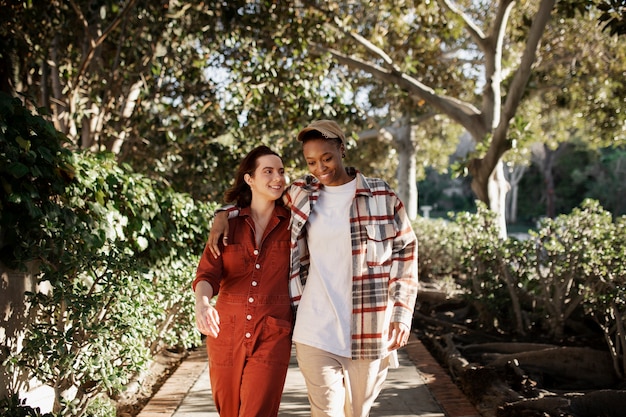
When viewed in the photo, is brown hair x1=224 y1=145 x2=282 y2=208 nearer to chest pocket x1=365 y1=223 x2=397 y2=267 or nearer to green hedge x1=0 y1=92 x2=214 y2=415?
chest pocket x1=365 y1=223 x2=397 y2=267

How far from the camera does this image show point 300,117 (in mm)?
11344

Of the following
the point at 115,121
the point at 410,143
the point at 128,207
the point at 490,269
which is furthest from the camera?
the point at 410,143

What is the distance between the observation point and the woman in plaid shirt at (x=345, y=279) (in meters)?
3.30

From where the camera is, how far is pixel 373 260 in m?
3.34

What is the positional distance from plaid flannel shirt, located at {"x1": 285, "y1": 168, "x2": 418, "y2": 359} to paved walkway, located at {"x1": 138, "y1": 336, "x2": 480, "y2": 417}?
7.50 feet

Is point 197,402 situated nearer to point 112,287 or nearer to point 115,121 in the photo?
point 112,287

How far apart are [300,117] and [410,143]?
12995mm

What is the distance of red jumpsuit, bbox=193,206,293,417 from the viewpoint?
331cm

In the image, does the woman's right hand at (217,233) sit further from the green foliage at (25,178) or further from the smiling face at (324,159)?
the green foliage at (25,178)

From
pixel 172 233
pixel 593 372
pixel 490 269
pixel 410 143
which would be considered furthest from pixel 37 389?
pixel 410 143

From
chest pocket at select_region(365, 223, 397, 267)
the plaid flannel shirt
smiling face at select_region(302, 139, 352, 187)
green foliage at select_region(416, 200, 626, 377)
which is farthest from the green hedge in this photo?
green foliage at select_region(416, 200, 626, 377)

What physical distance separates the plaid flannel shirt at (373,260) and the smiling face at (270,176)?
0.36 feet

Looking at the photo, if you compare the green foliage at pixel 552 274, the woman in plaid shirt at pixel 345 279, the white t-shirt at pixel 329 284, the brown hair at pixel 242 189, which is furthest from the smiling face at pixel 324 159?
the green foliage at pixel 552 274

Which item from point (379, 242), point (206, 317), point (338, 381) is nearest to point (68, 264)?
point (206, 317)
